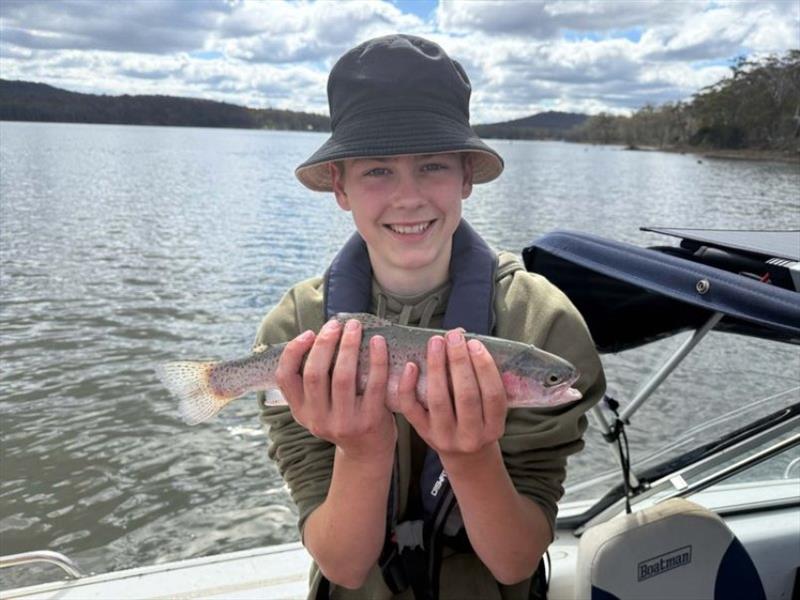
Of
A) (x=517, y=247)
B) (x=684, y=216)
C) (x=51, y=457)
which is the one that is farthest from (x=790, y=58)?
(x=51, y=457)

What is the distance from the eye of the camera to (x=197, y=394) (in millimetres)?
2900

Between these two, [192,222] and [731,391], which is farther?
[192,222]

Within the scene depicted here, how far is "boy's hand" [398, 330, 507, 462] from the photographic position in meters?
2.21

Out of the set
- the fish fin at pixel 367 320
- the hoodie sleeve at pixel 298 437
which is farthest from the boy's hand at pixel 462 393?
the hoodie sleeve at pixel 298 437

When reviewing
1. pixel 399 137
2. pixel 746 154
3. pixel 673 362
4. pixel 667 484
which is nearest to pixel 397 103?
pixel 399 137

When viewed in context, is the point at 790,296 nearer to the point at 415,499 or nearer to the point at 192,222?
the point at 415,499

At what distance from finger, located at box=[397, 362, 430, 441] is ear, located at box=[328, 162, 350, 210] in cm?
93

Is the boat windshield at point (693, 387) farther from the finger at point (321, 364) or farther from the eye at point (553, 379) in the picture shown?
the finger at point (321, 364)

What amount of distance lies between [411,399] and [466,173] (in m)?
1.14

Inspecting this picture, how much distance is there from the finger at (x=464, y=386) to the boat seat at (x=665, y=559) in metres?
1.06

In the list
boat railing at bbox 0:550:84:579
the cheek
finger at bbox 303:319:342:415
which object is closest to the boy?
finger at bbox 303:319:342:415

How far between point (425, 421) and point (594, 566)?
111 cm

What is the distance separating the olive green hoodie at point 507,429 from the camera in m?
2.67

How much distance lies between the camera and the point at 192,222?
1088 inches
